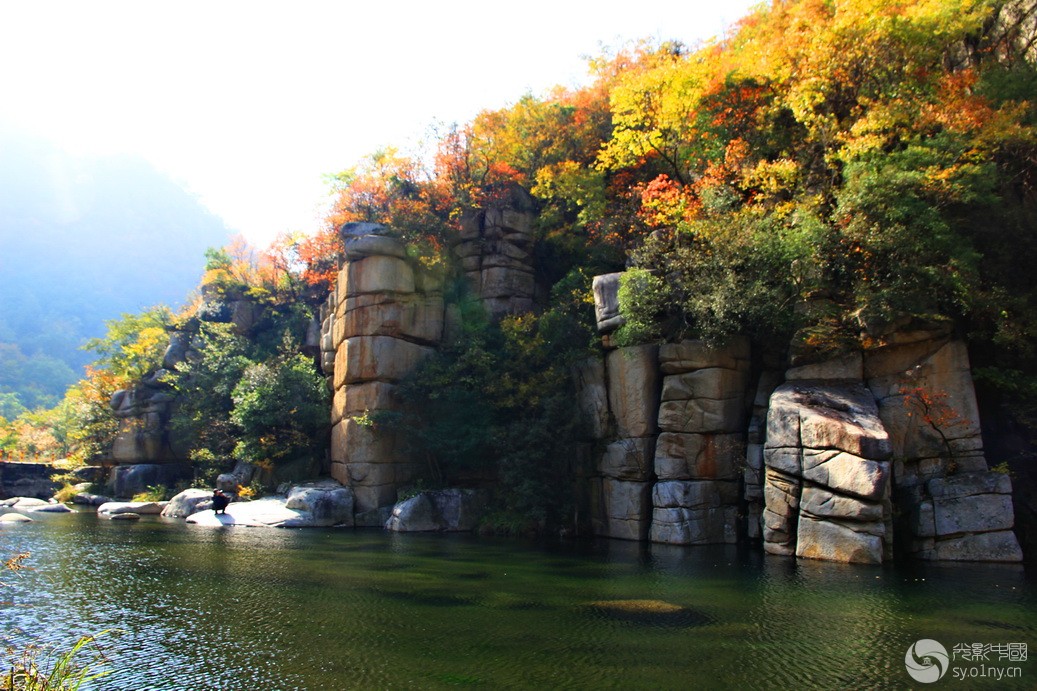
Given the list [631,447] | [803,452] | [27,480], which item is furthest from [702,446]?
[27,480]

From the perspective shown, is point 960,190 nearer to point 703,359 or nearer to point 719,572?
point 703,359

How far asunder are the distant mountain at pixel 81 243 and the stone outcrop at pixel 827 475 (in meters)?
105

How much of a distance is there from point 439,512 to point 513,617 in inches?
528

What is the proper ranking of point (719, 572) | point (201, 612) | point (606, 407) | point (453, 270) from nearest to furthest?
point (201, 612) < point (719, 572) < point (606, 407) < point (453, 270)

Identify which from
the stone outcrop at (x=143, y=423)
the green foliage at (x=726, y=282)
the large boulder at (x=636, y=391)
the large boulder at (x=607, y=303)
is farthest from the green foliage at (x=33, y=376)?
the green foliage at (x=726, y=282)

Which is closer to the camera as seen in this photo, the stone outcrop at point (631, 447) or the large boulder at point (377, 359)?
the stone outcrop at point (631, 447)

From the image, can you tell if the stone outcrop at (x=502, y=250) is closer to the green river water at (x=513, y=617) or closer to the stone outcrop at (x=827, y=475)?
the stone outcrop at (x=827, y=475)

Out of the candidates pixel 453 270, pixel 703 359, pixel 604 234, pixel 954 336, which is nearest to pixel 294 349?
pixel 453 270

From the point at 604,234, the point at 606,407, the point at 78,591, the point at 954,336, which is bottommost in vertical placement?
the point at 78,591

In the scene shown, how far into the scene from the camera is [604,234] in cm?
2527

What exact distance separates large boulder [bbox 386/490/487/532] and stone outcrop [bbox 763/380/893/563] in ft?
32.7

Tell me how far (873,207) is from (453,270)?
15471 mm

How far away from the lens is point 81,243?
136 m

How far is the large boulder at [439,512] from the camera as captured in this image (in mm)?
23109
